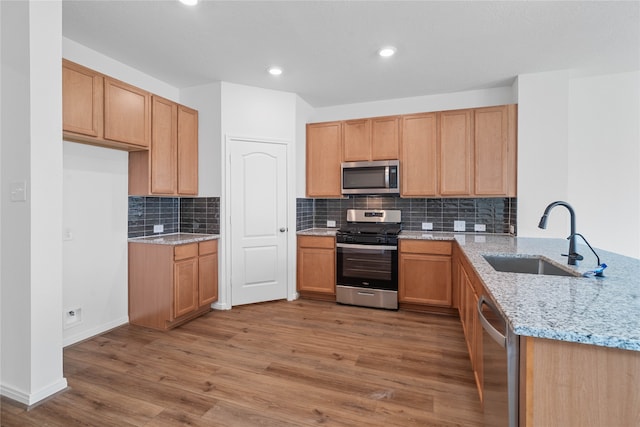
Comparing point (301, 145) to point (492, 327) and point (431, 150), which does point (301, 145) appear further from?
point (492, 327)

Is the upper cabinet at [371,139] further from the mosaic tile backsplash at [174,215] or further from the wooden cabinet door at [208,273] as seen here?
the wooden cabinet door at [208,273]

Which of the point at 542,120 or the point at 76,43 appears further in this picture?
the point at 542,120

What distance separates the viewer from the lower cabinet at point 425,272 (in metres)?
3.40

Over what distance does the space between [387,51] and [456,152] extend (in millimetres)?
1494

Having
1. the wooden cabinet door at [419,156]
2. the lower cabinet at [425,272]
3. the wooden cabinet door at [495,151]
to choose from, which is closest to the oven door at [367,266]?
the lower cabinet at [425,272]

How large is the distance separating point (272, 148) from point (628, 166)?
3865 millimetres

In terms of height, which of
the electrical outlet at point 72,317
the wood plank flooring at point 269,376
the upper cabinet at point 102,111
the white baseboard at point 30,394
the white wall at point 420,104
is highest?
the white wall at point 420,104

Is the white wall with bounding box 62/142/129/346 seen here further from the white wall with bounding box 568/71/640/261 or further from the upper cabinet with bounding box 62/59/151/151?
the white wall with bounding box 568/71/640/261

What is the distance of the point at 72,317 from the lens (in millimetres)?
2742

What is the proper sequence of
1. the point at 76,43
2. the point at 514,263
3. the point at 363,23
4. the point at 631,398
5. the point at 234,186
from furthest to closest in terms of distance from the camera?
the point at 234,186
the point at 76,43
the point at 363,23
the point at 514,263
the point at 631,398

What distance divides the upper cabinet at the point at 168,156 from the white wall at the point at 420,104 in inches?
70.0

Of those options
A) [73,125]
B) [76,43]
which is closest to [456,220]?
[73,125]

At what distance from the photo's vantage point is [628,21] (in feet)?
7.61

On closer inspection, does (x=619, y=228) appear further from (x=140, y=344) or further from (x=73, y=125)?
(x=73, y=125)
